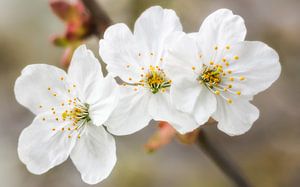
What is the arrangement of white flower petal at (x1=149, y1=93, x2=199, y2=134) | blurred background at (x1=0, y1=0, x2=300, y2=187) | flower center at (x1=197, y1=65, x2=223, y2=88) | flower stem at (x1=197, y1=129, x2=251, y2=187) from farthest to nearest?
blurred background at (x1=0, y1=0, x2=300, y2=187), flower stem at (x1=197, y1=129, x2=251, y2=187), flower center at (x1=197, y1=65, x2=223, y2=88), white flower petal at (x1=149, y1=93, x2=199, y2=134)

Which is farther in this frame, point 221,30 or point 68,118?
point 68,118

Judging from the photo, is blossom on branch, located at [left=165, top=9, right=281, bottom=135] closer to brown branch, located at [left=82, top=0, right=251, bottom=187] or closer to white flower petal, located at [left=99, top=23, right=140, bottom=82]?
white flower petal, located at [left=99, top=23, right=140, bottom=82]

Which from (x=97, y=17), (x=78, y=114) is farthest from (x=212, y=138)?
(x=78, y=114)

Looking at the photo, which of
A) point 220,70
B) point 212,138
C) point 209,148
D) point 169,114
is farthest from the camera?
point 212,138

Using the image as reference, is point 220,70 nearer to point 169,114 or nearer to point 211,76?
point 211,76

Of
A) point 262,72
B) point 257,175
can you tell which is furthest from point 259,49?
point 257,175

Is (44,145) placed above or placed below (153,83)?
below

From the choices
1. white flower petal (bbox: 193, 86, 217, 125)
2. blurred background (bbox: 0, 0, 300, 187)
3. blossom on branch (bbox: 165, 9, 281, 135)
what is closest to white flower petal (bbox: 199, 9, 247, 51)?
blossom on branch (bbox: 165, 9, 281, 135)
